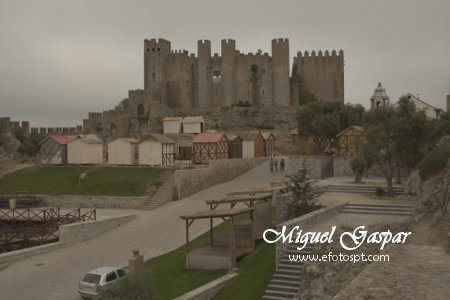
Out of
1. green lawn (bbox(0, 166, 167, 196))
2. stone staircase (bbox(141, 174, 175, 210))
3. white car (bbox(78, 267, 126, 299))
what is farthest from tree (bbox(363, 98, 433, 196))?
green lawn (bbox(0, 166, 167, 196))

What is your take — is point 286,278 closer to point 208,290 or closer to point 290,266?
point 290,266

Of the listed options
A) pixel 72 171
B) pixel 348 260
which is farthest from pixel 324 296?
pixel 72 171

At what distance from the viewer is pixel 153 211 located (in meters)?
28.5

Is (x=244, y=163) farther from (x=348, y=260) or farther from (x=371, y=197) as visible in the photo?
(x=348, y=260)

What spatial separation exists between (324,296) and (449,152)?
32.3 feet

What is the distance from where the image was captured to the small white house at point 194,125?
49062mm

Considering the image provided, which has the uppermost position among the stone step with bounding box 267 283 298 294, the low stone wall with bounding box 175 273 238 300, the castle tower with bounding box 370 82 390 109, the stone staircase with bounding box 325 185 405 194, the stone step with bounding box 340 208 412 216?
the castle tower with bounding box 370 82 390 109

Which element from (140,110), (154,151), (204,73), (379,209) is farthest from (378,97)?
(140,110)

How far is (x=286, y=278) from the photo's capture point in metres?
13.2

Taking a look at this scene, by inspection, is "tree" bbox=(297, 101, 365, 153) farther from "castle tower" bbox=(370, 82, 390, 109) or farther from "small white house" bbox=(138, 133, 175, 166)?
"small white house" bbox=(138, 133, 175, 166)

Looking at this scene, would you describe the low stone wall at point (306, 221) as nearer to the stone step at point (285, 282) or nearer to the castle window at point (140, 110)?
the stone step at point (285, 282)

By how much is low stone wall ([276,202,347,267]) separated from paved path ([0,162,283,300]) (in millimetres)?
7011

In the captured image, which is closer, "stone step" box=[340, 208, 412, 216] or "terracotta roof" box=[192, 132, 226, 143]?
"stone step" box=[340, 208, 412, 216]

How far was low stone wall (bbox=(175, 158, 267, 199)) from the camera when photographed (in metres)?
31.4
